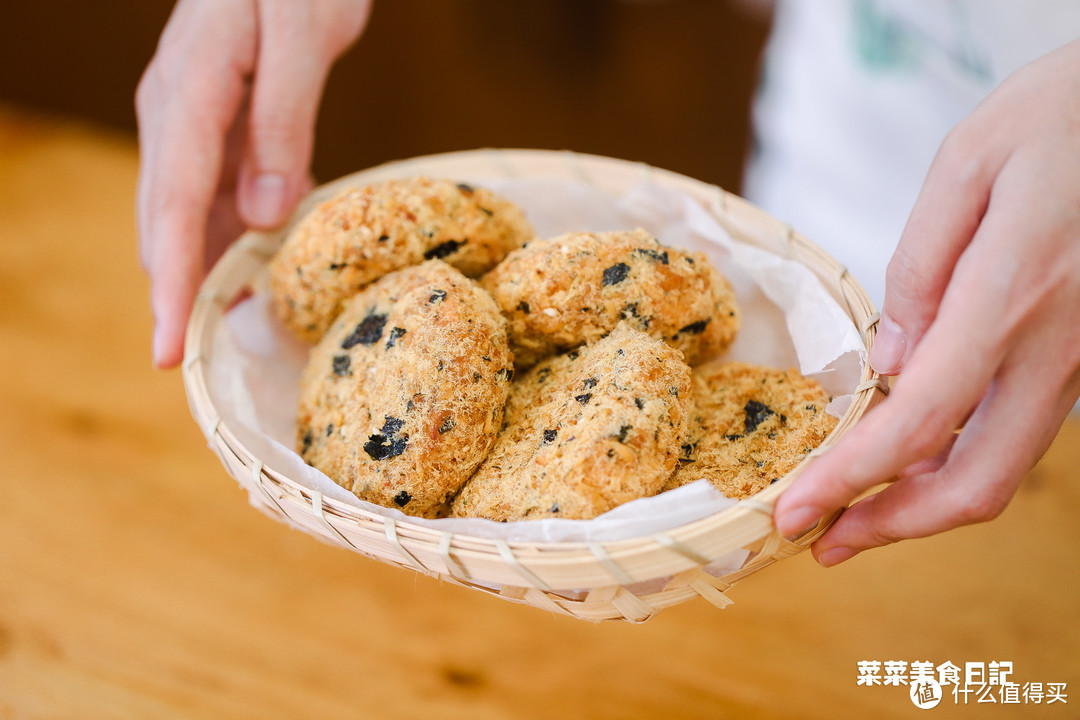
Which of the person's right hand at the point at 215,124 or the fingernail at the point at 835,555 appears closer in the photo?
the fingernail at the point at 835,555

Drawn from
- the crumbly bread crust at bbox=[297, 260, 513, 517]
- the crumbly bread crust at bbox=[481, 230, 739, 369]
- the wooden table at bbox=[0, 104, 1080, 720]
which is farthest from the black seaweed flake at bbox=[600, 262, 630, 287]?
the wooden table at bbox=[0, 104, 1080, 720]

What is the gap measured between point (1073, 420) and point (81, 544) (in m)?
1.66

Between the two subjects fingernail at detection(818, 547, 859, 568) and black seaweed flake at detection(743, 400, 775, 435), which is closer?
fingernail at detection(818, 547, 859, 568)

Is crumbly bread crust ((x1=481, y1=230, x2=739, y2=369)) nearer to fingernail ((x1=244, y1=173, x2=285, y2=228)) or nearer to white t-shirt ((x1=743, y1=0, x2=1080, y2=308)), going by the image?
fingernail ((x1=244, y1=173, x2=285, y2=228))

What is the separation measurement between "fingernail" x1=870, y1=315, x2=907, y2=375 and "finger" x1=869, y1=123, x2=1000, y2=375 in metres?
0.01

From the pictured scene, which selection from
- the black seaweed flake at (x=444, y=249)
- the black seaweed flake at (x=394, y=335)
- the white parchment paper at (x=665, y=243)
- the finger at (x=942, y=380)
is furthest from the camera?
the black seaweed flake at (x=444, y=249)

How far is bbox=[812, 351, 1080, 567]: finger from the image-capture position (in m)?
0.72

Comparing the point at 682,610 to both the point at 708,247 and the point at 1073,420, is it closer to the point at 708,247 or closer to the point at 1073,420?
the point at 708,247

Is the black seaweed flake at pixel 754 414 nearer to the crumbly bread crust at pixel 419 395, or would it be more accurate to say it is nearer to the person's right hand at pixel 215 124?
the crumbly bread crust at pixel 419 395

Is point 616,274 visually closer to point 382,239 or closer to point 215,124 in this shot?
point 382,239

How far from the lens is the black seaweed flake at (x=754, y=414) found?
0.96 metres

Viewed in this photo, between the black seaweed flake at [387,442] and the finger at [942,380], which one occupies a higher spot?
the finger at [942,380]

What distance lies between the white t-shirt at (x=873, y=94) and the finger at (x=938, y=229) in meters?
0.62

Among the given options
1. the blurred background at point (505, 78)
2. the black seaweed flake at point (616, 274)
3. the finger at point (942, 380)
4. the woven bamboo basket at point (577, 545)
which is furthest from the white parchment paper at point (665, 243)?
the blurred background at point (505, 78)
